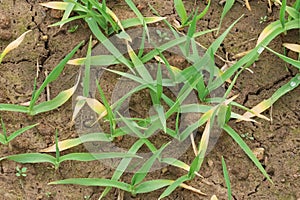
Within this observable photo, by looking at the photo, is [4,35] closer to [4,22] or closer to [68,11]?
[4,22]

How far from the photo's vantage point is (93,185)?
225 centimetres

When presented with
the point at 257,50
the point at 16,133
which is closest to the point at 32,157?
the point at 16,133

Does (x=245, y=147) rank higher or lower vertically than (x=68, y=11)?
lower

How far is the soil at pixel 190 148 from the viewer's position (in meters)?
2.31

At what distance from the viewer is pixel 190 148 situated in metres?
2.36

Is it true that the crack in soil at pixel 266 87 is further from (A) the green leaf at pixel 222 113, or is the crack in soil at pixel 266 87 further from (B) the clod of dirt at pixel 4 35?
(B) the clod of dirt at pixel 4 35

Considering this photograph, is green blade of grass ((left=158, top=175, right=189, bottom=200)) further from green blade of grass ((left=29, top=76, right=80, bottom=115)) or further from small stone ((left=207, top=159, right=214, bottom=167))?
green blade of grass ((left=29, top=76, right=80, bottom=115))

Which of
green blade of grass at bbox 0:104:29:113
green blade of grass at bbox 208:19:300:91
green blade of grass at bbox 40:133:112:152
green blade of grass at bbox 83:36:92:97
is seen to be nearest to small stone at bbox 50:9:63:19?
green blade of grass at bbox 83:36:92:97

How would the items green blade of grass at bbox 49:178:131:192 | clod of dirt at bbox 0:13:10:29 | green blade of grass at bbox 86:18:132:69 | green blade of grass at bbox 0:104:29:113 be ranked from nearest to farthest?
green blade of grass at bbox 49:178:131:192
green blade of grass at bbox 0:104:29:113
green blade of grass at bbox 86:18:132:69
clod of dirt at bbox 0:13:10:29

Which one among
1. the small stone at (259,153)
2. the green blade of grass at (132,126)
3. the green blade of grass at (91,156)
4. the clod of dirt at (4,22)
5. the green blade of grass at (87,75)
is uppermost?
the clod of dirt at (4,22)

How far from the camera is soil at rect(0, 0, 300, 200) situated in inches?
90.8

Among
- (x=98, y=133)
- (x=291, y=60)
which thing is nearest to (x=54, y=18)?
(x=98, y=133)

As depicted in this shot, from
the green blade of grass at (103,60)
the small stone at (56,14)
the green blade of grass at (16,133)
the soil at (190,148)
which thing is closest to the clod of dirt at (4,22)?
the soil at (190,148)

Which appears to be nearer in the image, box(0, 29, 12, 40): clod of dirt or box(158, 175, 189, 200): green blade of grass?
box(158, 175, 189, 200): green blade of grass
